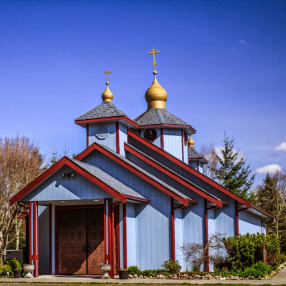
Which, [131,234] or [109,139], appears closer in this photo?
[131,234]

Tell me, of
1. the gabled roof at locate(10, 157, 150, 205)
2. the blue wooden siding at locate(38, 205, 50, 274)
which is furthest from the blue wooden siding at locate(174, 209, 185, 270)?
the blue wooden siding at locate(38, 205, 50, 274)

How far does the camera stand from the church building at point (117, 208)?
69.4 ft

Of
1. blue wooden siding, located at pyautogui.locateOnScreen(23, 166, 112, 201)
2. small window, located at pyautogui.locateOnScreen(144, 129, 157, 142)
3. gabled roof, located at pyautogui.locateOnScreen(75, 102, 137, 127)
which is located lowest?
blue wooden siding, located at pyautogui.locateOnScreen(23, 166, 112, 201)

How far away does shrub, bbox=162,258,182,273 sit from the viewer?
21797 millimetres

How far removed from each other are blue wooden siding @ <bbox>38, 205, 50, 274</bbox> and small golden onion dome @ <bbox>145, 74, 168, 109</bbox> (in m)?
10.6

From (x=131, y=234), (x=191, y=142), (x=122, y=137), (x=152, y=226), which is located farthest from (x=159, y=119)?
(x=191, y=142)

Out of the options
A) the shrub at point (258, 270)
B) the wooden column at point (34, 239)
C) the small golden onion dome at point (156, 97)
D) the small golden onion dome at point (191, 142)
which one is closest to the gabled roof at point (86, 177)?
the wooden column at point (34, 239)

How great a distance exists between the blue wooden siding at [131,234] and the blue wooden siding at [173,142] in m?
6.65

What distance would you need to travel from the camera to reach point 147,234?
75.0 ft

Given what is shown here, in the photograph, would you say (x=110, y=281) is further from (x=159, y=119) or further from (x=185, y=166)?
(x=159, y=119)

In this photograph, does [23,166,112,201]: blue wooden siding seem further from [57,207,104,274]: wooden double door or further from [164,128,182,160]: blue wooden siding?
[164,128,182,160]: blue wooden siding

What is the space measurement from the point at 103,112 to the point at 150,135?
441 centimetres

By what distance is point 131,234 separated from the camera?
22672mm

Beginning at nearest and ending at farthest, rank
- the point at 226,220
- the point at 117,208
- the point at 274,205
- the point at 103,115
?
1. the point at 117,208
2. the point at 226,220
3. the point at 103,115
4. the point at 274,205
